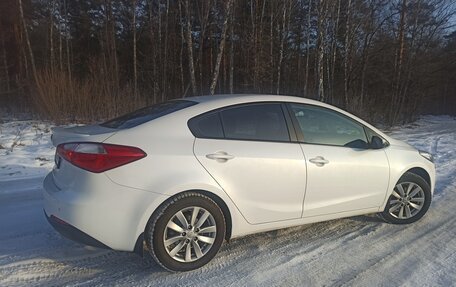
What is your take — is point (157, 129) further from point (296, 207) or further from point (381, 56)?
point (381, 56)

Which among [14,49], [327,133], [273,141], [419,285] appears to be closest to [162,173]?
[273,141]

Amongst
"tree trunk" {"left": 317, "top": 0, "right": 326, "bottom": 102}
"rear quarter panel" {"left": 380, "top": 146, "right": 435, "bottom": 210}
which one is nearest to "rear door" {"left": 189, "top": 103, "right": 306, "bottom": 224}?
"rear quarter panel" {"left": 380, "top": 146, "right": 435, "bottom": 210}

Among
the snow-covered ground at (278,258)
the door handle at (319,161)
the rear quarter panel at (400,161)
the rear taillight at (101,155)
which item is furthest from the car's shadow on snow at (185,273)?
the rear taillight at (101,155)

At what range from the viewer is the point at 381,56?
26328 millimetres

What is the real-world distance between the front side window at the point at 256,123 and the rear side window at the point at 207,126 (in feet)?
0.20

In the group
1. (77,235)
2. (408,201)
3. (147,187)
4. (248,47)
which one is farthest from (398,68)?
(77,235)

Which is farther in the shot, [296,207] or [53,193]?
[296,207]

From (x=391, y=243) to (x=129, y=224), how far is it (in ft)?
8.84

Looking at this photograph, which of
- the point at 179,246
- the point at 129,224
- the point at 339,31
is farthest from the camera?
the point at 339,31

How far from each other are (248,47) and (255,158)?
20.6m

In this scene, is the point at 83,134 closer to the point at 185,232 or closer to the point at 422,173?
the point at 185,232

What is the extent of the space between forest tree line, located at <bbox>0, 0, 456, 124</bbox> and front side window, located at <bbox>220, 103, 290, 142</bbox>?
1378 cm

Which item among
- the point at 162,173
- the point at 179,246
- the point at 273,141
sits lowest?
the point at 179,246

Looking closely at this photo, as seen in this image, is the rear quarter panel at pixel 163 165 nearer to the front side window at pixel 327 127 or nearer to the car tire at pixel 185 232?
the car tire at pixel 185 232
